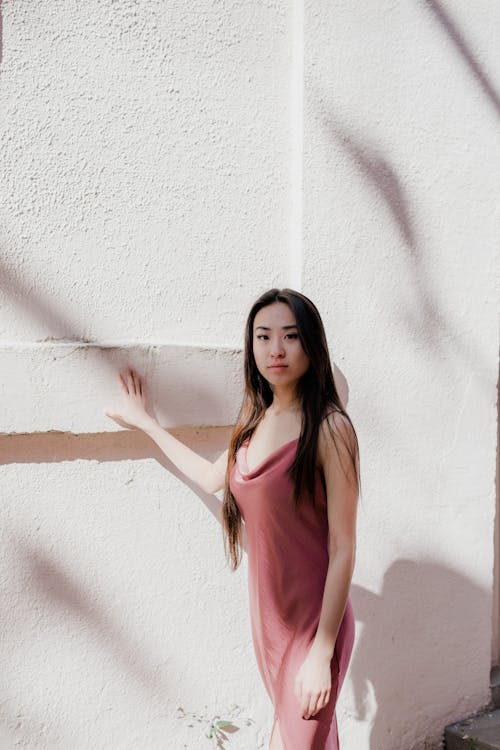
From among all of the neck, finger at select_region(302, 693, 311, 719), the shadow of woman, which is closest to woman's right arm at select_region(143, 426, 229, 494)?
the neck

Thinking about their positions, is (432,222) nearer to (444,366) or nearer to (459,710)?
(444,366)

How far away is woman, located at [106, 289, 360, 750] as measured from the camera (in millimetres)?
1999

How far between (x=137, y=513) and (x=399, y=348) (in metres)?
1.17

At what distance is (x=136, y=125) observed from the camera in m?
2.35

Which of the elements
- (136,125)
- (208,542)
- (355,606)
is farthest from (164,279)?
(355,606)

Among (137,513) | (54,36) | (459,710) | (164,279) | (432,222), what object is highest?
(54,36)

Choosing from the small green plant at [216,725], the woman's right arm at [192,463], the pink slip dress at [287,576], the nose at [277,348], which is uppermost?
the nose at [277,348]

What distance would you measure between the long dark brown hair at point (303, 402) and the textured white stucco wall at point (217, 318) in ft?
0.60

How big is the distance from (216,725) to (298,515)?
914 mm

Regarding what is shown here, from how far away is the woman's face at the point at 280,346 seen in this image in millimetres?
2047

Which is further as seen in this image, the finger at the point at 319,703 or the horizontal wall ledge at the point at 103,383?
the horizontal wall ledge at the point at 103,383

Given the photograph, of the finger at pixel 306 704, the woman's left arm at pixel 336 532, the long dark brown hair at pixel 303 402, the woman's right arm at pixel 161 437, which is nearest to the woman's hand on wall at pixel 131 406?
the woman's right arm at pixel 161 437

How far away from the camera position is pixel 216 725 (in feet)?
8.09

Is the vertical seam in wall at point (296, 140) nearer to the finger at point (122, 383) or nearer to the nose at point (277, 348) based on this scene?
the nose at point (277, 348)
